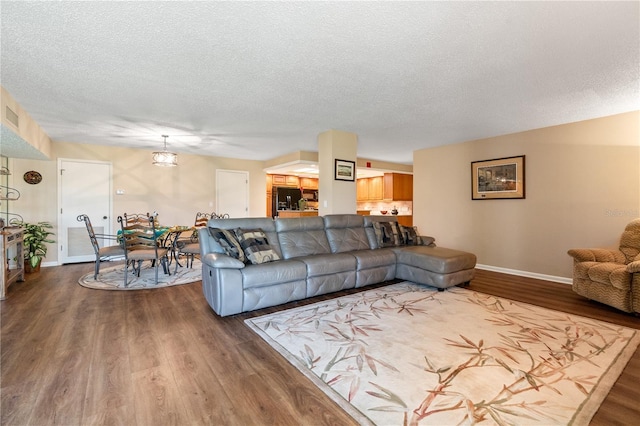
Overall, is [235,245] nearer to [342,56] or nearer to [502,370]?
[342,56]

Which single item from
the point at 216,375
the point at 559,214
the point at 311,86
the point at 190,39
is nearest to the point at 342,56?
the point at 311,86

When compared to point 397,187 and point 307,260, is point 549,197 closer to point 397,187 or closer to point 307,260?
point 307,260

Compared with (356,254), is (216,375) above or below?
below

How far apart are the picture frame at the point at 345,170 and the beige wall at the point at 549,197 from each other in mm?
2146

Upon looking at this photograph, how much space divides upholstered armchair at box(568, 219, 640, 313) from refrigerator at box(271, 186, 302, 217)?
24.4 ft

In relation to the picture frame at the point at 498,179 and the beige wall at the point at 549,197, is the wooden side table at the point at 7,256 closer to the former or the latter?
the beige wall at the point at 549,197

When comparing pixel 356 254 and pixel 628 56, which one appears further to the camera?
pixel 356 254

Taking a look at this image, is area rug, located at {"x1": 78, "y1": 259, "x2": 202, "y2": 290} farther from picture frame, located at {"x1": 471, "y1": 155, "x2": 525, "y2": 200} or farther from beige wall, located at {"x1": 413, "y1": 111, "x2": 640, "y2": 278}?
picture frame, located at {"x1": 471, "y1": 155, "x2": 525, "y2": 200}

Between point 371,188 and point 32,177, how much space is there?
843 centimetres

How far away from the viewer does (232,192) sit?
7.68 m

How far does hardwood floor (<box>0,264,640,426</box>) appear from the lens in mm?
1564

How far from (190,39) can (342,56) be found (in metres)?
1.25

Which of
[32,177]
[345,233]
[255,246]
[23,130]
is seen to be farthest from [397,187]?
[32,177]

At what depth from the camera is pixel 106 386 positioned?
1.80 metres
